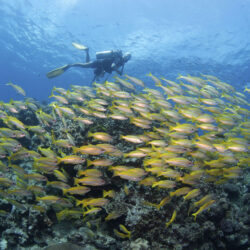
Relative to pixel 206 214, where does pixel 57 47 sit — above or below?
above

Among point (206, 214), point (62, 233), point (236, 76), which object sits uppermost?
point (236, 76)

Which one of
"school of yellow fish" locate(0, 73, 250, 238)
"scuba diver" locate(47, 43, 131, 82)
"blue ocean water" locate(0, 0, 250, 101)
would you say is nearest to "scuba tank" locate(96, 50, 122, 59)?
"scuba diver" locate(47, 43, 131, 82)

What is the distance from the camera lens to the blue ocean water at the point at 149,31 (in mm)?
19984

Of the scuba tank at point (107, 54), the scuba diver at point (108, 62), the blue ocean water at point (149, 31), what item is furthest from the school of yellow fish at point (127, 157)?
the blue ocean water at point (149, 31)

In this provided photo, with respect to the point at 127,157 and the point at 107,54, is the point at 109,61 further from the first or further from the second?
the point at 127,157

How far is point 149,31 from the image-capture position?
23094 mm

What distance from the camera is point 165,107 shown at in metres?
6.29

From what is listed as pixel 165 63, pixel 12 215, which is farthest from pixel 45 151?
pixel 165 63

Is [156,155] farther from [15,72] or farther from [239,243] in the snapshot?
[15,72]

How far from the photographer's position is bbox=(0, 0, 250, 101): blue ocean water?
19984 millimetres

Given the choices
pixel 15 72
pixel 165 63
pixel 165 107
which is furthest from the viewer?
pixel 15 72

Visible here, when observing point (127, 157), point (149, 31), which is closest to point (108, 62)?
point (127, 157)

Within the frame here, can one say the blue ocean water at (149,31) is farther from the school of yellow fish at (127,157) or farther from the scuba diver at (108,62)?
the school of yellow fish at (127,157)

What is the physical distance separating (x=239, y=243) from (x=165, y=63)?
23788mm
